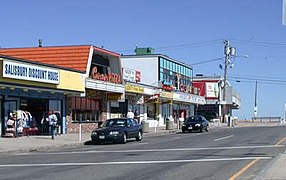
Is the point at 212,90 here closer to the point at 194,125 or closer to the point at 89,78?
the point at 194,125

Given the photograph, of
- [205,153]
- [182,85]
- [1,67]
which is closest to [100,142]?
[1,67]

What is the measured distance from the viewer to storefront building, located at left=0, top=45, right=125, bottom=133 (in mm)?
36750

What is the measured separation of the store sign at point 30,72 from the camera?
27.0 metres

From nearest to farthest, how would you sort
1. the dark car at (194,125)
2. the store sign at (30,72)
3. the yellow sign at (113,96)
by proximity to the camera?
the store sign at (30,72) < the yellow sign at (113,96) < the dark car at (194,125)

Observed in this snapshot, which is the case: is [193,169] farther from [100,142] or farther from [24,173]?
[100,142]

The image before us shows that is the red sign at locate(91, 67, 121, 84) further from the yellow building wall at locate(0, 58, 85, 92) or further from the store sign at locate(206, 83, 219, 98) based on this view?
the store sign at locate(206, 83, 219, 98)

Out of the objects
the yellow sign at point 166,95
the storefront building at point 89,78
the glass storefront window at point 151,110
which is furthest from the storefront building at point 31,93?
the glass storefront window at point 151,110

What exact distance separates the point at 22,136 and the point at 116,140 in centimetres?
626

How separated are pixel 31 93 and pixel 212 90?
A: 55.4m

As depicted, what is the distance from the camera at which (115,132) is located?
28.3 m

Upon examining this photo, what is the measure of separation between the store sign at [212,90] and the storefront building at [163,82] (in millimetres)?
18401

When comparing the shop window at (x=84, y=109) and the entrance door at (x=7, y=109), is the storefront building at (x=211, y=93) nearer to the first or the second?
the shop window at (x=84, y=109)

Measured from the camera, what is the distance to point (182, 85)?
6312 cm

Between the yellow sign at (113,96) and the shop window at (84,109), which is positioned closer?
the shop window at (84,109)
